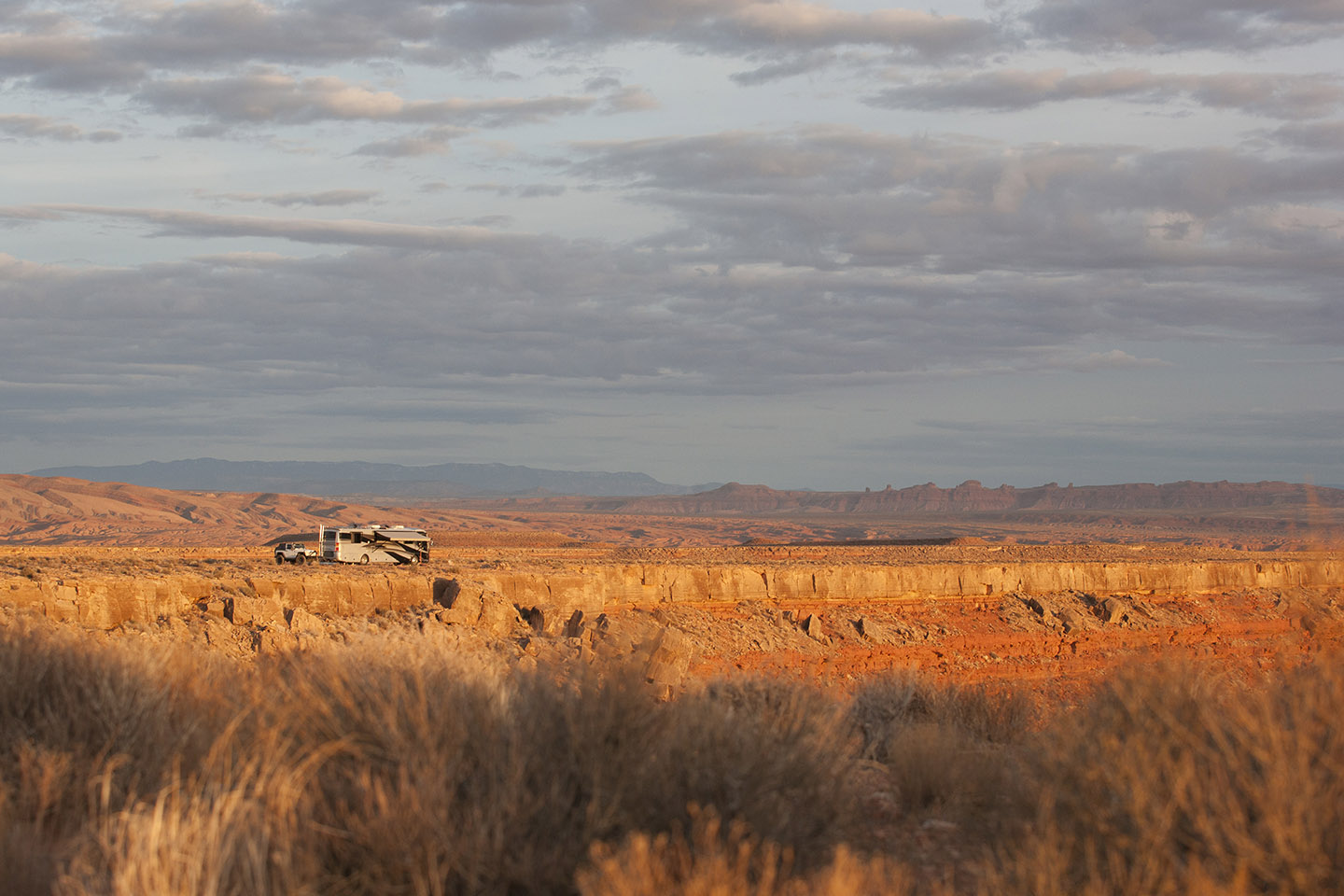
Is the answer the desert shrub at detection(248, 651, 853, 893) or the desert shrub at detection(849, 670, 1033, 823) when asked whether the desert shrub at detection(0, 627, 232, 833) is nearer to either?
the desert shrub at detection(248, 651, 853, 893)

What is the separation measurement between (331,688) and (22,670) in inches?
113

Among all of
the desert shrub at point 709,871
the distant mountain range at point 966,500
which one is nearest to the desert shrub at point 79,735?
the desert shrub at point 709,871

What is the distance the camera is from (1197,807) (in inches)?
214

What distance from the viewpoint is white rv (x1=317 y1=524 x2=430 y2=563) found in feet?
99.2

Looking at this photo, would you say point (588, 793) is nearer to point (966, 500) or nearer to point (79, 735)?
point (79, 735)

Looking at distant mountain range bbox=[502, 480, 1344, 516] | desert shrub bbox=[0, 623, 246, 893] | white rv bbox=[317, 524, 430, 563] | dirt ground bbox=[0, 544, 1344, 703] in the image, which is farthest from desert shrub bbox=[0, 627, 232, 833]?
distant mountain range bbox=[502, 480, 1344, 516]

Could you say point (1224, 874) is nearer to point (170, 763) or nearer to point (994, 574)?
point (170, 763)

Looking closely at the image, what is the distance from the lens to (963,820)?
8242 mm

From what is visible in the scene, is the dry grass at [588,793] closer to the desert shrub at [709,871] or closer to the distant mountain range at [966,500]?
the desert shrub at [709,871]

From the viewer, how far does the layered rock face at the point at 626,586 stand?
18234mm

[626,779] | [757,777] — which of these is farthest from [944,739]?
[626,779]

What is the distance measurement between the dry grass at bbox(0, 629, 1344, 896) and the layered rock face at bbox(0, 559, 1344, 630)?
10159 millimetres

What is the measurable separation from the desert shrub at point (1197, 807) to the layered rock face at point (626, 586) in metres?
15.1

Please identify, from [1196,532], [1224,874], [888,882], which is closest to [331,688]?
[888,882]
